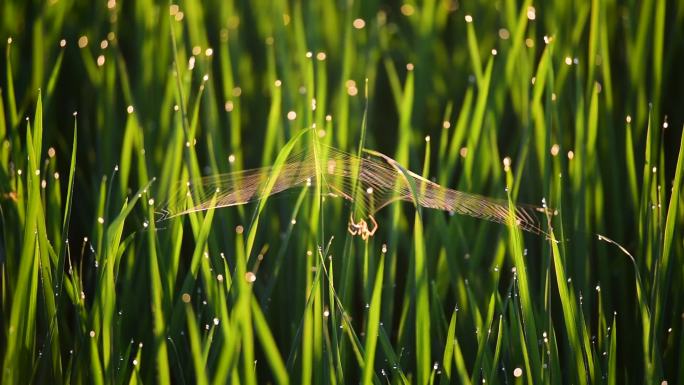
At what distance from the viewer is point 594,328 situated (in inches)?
32.3

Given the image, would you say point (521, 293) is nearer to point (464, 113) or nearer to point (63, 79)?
point (464, 113)

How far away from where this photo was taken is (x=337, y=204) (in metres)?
Result: 0.87

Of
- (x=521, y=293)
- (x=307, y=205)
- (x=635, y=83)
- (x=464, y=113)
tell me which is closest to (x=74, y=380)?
(x=307, y=205)

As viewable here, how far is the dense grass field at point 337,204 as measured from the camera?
667 millimetres

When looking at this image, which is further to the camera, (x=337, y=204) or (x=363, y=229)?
(x=337, y=204)

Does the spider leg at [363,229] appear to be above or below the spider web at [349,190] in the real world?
below

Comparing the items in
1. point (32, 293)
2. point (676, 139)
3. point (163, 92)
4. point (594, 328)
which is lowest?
point (594, 328)

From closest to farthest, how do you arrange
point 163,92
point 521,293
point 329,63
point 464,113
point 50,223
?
point 521,293 → point 50,223 → point 464,113 → point 163,92 → point 329,63

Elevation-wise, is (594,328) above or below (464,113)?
below

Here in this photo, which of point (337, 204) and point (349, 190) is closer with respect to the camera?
point (349, 190)

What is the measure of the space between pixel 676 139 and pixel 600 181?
0.21 m

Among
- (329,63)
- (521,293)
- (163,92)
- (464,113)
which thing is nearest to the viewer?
(521,293)

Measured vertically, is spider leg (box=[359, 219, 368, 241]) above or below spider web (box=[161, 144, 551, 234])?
below

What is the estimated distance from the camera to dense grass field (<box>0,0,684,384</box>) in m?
0.67
